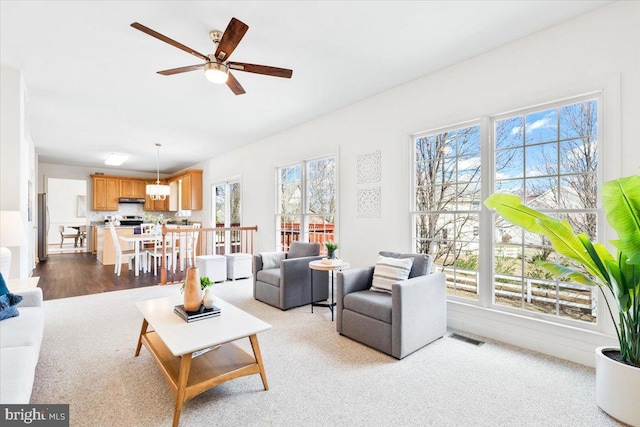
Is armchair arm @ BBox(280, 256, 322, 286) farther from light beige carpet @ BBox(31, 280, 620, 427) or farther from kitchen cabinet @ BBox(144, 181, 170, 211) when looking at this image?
kitchen cabinet @ BBox(144, 181, 170, 211)

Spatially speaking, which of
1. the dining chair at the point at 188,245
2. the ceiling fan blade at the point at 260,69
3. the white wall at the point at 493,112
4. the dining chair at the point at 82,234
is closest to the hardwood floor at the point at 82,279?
the dining chair at the point at 188,245

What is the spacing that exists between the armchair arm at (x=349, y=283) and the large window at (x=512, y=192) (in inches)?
32.8

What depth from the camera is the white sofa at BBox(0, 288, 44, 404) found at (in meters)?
1.40

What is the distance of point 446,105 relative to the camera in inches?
131

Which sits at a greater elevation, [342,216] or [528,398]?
[342,216]

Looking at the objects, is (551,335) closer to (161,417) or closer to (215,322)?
(215,322)

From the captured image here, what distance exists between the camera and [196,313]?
2.25m

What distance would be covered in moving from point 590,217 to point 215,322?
317 centimetres

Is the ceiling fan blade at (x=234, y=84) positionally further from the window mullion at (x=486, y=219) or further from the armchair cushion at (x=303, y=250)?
the window mullion at (x=486, y=219)

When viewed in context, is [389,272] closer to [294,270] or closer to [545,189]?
[294,270]

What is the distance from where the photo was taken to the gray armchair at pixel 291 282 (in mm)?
3836

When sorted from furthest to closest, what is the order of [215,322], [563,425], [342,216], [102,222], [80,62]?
[102,222] → [342,216] → [80,62] → [215,322] → [563,425]

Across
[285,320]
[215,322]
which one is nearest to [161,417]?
[215,322]

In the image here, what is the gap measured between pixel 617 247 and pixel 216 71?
3.14 meters
